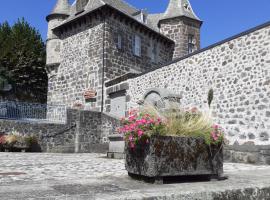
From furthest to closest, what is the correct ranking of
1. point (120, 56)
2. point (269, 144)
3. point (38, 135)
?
point (120, 56)
point (38, 135)
point (269, 144)

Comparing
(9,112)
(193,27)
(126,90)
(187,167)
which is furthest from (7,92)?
(187,167)

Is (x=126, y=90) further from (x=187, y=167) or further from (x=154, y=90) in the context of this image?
(x=187, y=167)

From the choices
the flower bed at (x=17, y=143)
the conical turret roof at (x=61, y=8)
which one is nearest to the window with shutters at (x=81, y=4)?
the conical turret roof at (x=61, y=8)

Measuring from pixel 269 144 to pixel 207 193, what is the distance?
686 centimetres

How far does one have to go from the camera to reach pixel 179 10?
2448 cm

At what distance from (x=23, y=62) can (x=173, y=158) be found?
969 inches

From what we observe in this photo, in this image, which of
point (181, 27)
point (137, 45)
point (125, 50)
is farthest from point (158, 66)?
point (181, 27)

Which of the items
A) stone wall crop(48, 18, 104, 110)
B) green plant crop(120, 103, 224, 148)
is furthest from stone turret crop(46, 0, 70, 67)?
green plant crop(120, 103, 224, 148)

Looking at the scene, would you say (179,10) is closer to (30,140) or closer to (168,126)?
(30,140)

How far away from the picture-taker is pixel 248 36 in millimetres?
10922

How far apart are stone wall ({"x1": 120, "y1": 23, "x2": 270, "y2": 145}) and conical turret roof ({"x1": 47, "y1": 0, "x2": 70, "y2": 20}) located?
41.4 ft

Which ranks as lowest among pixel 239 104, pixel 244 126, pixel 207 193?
pixel 207 193

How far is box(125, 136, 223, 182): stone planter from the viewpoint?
13.3ft

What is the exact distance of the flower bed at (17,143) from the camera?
14.1 meters
